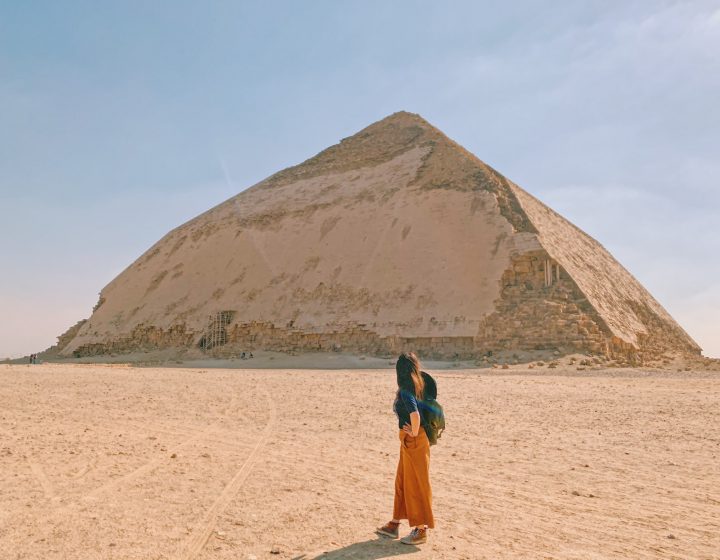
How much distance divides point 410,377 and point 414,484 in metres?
0.66

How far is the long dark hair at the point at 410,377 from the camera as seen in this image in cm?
403

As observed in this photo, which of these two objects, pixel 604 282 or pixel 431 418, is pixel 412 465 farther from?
pixel 604 282

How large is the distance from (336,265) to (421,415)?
23.0m

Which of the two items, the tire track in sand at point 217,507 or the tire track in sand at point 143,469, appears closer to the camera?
the tire track in sand at point 217,507

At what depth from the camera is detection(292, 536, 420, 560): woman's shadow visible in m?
3.56

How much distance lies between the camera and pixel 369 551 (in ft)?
12.1

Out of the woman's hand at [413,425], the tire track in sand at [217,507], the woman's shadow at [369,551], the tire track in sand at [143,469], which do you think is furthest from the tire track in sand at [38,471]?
the woman's hand at [413,425]

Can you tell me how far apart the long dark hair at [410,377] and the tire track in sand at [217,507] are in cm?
150

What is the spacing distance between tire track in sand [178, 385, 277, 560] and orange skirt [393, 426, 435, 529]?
1.18 metres

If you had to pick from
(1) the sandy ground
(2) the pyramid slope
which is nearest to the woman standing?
(1) the sandy ground

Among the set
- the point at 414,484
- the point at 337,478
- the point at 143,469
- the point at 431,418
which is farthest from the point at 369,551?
the point at 143,469

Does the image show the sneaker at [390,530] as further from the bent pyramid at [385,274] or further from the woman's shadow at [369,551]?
the bent pyramid at [385,274]

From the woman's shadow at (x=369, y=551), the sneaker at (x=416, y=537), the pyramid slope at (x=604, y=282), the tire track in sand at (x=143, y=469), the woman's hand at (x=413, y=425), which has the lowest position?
the woman's shadow at (x=369, y=551)

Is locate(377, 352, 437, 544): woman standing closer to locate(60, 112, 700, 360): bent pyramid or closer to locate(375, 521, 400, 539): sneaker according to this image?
locate(375, 521, 400, 539): sneaker
